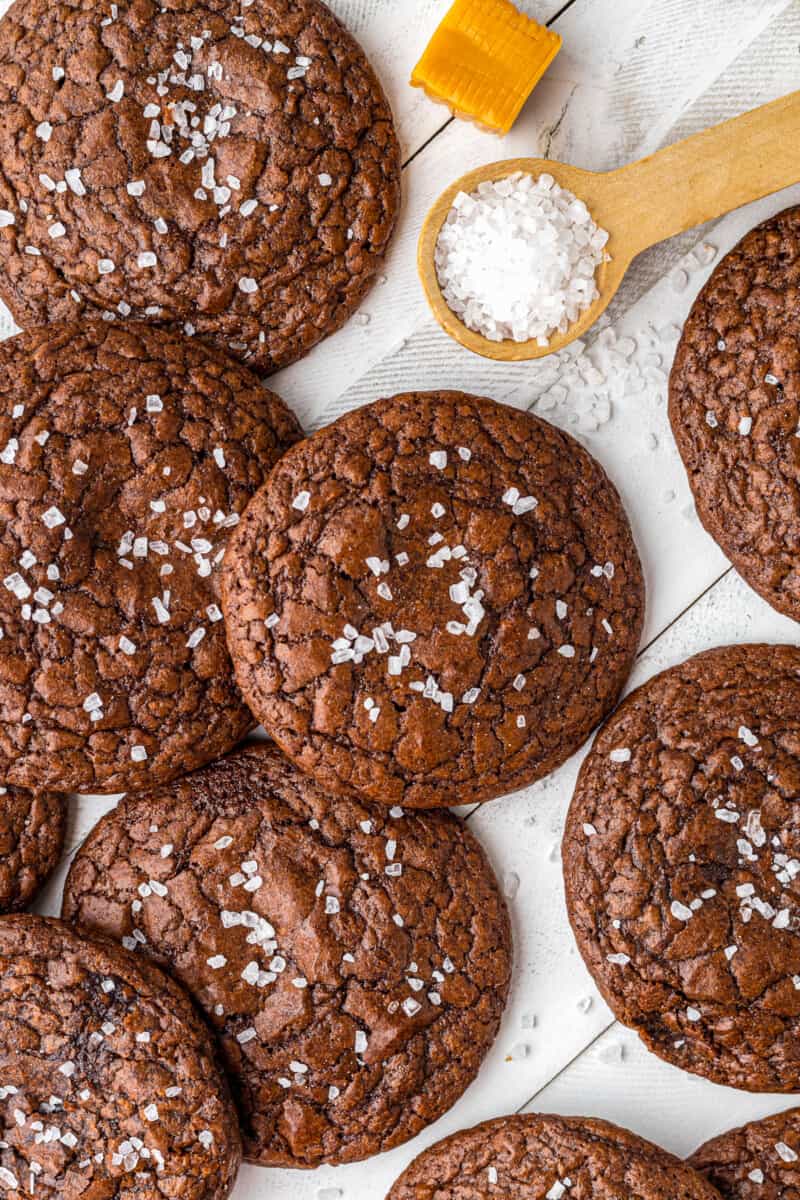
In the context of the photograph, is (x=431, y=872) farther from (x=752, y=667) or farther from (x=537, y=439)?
(x=537, y=439)

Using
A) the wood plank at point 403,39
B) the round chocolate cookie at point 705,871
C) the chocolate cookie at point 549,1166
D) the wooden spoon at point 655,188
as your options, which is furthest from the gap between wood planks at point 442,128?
the chocolate cookie at point 549,1166

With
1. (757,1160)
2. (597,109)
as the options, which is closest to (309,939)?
(757,1160)

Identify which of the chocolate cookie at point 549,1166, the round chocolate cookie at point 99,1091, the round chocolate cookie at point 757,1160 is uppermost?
the round chocolate cookie at point 99,1091

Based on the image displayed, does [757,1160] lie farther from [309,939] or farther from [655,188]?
[655,188]

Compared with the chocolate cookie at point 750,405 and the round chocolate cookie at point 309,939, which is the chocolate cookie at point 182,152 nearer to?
the chocolate cookie at point 750,405

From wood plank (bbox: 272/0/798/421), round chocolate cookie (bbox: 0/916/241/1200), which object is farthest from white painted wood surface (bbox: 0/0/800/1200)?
round chocolate cookie (bbox: 0/916/241/1200)

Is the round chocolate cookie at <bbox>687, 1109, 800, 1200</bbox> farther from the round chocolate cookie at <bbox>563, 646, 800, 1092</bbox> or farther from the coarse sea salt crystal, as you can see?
the coarse sea salt crystal

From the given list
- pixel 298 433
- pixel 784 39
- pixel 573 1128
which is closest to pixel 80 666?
pixel 298 433
